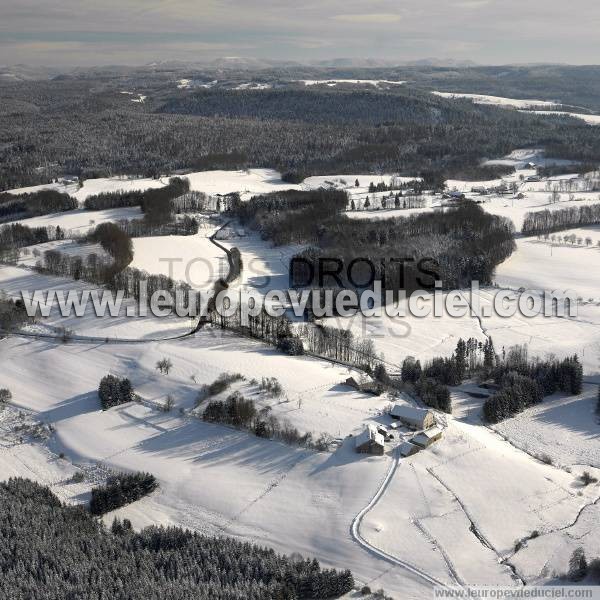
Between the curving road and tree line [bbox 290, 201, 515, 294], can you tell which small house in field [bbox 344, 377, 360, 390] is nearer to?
the curving road

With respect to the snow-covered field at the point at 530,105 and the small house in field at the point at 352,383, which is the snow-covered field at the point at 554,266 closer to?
the small house in field at the point at 352,383

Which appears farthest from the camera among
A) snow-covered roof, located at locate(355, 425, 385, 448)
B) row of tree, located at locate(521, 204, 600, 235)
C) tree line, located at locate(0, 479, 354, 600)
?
row of tree, located at locate(521, 204, 600, 235)

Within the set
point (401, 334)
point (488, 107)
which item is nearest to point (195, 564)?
point (401, 334)

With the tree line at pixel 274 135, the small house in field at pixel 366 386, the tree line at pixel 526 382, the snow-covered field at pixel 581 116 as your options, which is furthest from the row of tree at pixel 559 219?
the snow-covered field at pixel 581 116

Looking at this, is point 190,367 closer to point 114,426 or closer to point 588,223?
point 114,426

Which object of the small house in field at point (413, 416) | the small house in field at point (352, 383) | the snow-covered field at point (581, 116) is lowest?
the small house in field at point (352, 383)

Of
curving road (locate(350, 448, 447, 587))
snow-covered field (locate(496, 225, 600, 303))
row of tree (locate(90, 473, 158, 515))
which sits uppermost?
snow-covered field (locate(496, 225, 600, 303))

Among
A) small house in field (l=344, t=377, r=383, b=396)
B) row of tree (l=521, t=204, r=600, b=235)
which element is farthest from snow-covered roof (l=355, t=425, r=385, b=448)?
row of tree (l=521, t=204, r=600, b=235)
